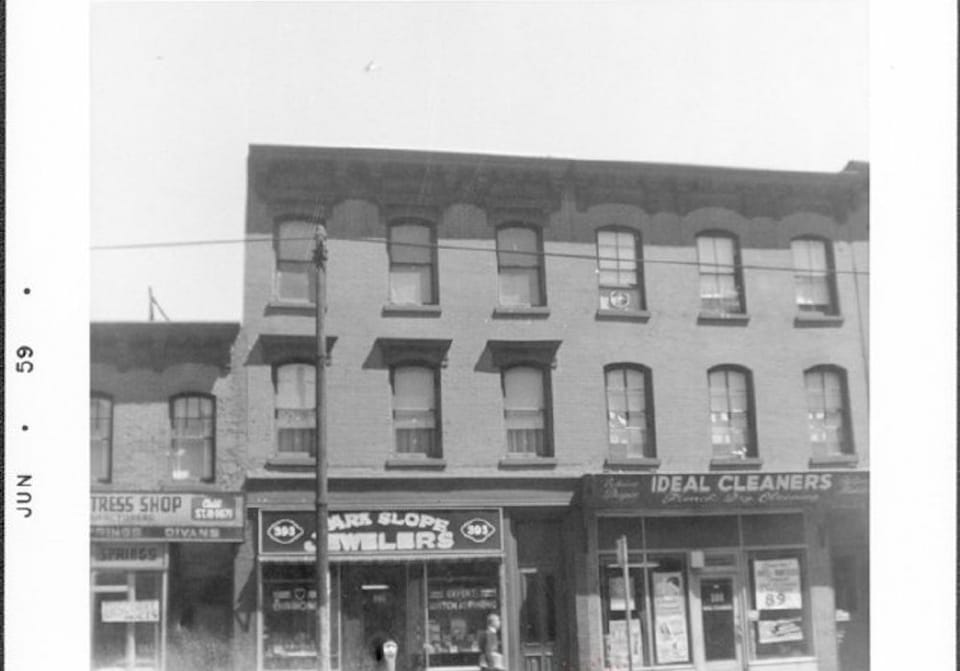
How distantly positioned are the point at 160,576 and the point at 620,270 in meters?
7.59

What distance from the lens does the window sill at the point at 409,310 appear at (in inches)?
528

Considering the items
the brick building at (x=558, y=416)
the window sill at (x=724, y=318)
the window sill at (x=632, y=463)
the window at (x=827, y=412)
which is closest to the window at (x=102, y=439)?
the brick building at (x=558, y=416)

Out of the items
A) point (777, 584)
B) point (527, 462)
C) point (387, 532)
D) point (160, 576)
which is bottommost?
point (777, 584)

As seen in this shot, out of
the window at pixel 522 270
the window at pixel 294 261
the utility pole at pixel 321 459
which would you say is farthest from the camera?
the window at pixel 522 270

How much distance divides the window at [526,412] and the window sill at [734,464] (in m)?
2.46

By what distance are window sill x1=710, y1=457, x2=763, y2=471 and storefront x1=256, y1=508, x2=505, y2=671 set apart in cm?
325

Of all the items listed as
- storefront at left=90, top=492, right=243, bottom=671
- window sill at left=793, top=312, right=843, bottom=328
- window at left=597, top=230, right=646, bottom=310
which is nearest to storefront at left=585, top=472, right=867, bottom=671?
window sill at left=793, top=312, right=843, bottom=328

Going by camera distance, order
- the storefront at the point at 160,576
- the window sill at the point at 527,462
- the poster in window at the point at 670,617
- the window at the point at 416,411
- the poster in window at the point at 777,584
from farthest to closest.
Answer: the poster in window at the point at 777,584 < the poster in window at the point at 670,617 < the window sill at the point at 527,462 < the window at the point at 416,411 < the storefront at the point at 160,576

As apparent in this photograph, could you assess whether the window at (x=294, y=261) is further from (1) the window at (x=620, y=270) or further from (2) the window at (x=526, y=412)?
(1) the window at (x=620, y=270)

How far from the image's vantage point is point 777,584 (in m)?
15.1

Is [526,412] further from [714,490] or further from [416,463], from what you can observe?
[714,490]

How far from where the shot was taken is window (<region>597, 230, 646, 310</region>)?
46.9ft

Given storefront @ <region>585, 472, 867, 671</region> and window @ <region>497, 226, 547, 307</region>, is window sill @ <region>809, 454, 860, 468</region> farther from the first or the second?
window @ <region>497, 226, 547, 307</region>

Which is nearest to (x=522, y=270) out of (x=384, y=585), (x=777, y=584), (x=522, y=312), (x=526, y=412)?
(x=522, y=312)
